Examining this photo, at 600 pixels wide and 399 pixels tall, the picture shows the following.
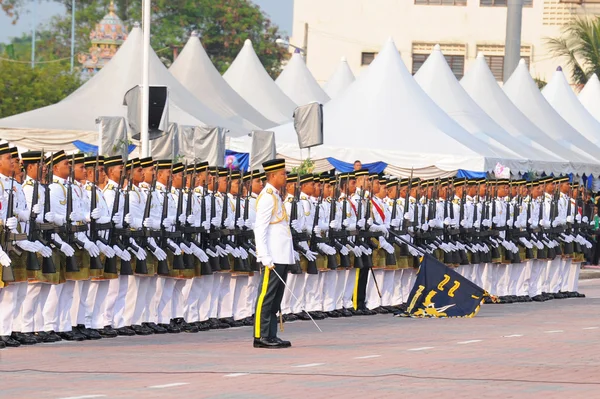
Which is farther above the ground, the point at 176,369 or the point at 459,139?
the point at 459,139

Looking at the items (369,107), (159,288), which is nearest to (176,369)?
(159,288)

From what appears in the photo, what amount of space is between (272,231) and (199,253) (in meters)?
2.28

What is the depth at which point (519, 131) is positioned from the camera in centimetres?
3531

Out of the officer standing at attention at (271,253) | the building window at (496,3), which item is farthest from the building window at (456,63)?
the officer standing at attention at (271,253)

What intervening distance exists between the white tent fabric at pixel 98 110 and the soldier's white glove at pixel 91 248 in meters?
13.3

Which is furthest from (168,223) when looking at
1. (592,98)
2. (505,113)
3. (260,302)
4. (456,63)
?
(456,63)

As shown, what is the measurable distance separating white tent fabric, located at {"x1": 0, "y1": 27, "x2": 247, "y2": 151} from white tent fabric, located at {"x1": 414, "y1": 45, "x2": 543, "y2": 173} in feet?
14.8

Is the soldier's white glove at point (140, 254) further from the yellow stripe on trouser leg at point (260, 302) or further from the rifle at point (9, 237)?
the rifle at point (9, 237)

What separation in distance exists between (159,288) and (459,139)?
14.7 metres

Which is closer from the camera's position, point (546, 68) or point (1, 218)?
point (1, 218)

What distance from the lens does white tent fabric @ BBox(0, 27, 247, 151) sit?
1115 inches

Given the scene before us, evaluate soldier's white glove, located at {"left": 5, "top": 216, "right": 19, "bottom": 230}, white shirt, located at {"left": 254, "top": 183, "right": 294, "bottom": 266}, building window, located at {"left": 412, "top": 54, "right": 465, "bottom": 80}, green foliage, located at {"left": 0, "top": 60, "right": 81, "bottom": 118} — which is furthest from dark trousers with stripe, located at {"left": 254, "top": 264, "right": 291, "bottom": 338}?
building window, located at {"left": 412, "top": 54, "right": 465, "bottom": 80}

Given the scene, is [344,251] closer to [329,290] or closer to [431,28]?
[329,290]

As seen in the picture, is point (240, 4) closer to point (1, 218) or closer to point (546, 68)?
point (546, 68)
